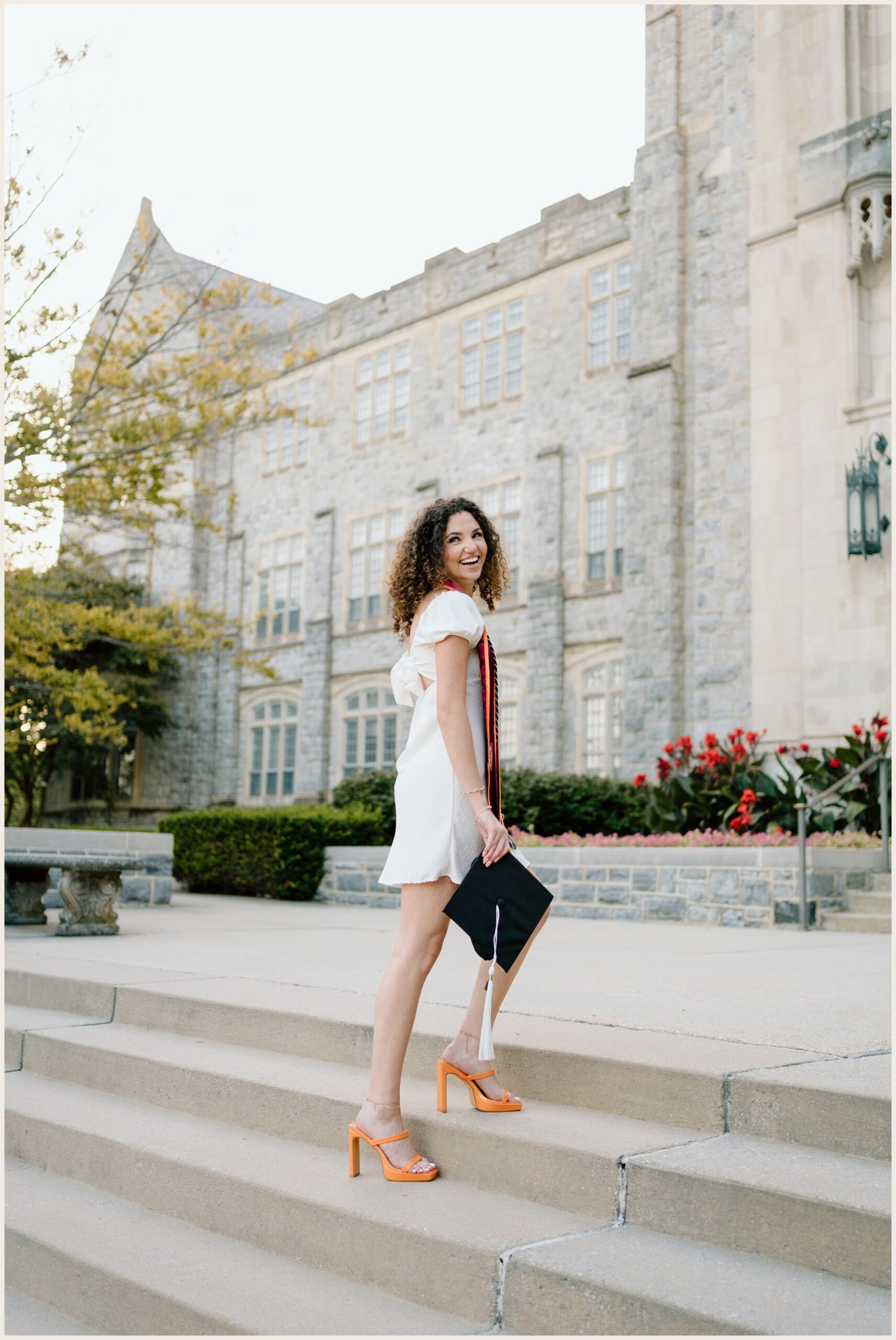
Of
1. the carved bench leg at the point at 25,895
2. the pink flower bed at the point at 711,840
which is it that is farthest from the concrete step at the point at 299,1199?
the pink flower bed at the point at 711,840

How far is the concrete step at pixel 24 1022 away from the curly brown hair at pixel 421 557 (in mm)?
2724

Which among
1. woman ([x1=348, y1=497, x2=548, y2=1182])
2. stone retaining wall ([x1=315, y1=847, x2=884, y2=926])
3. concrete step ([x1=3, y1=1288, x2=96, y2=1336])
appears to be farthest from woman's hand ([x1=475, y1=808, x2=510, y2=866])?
stone retaining wall ([x1=315, y1=847, x2=884, y2=926])

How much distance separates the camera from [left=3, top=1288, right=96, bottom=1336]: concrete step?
3.15m

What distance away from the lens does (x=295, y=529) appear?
1085 inches

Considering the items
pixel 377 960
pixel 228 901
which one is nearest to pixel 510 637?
pixel 228 901

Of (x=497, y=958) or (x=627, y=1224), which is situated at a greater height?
(x=497, y=958)

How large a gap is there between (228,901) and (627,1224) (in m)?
10.6

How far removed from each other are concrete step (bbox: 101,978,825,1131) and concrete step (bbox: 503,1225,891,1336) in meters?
0.52

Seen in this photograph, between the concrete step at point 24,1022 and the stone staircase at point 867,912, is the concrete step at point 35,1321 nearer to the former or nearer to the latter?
the concrete step at point 24,1022

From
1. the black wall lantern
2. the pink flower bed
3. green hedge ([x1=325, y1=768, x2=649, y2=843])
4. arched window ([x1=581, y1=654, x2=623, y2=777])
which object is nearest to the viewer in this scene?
the pink flower bed

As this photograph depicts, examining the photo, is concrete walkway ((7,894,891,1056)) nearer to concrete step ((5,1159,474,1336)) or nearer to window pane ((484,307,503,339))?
concrete step ((5,1159,474,1336))

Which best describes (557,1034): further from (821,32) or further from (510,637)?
(510,637)

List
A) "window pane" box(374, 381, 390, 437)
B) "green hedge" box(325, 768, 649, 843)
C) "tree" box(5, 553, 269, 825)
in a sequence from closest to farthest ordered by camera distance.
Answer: "tree" box(5, 553, 269, 825) → "green hedge" box(325, 768, 649, 843) → "window pane" box(374, 381, 390, 437)

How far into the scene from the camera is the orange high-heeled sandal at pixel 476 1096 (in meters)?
3.45
